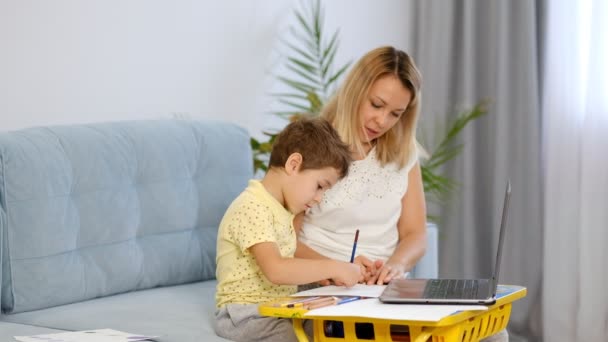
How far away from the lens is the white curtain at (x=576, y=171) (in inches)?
141

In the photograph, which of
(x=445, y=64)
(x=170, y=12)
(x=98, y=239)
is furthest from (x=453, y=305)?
(x=445, y=64)

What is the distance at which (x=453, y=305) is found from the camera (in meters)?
1.81

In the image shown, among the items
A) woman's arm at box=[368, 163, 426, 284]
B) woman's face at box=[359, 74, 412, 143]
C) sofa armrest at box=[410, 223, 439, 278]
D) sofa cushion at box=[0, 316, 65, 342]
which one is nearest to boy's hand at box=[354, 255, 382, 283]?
woman's arm at box=[368, 163, 426, 284]

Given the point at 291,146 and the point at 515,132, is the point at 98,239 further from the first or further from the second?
the point at 515,132

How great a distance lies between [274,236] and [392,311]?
1.46 feet

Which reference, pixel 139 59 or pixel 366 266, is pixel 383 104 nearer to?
pixel 366 266

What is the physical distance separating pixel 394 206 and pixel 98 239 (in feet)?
2.57

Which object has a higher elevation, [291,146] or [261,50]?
[261,50]

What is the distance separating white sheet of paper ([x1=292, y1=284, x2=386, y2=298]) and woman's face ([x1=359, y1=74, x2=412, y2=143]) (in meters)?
0.49

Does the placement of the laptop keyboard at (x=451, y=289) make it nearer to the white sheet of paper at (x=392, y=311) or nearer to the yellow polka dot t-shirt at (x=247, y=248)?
the white sheet of paper at (x=392, y=311)

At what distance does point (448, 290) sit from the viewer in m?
1.94

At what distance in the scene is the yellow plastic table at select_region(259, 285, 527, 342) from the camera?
68.9 inches

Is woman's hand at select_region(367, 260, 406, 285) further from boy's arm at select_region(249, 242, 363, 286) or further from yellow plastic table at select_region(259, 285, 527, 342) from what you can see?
yellow plastic table at select_region(259, 285, 527, 342)

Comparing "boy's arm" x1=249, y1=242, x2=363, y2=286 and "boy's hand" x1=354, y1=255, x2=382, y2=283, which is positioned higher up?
"boy's arm" x1=249, y1=242, x2=363, y2=286
